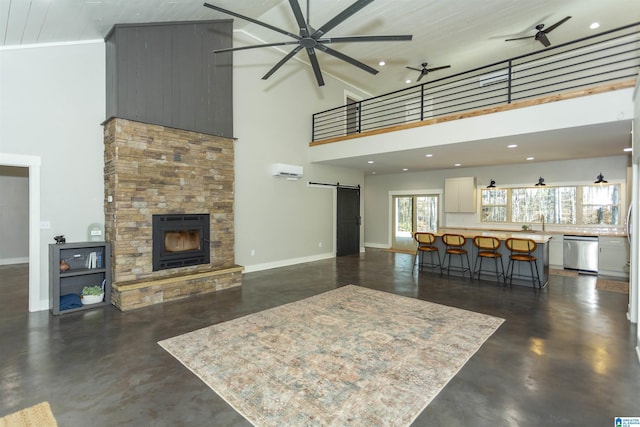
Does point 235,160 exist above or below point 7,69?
below

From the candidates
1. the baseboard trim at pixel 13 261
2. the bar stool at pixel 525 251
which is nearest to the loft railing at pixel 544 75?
the bar stool at pixel 525 251

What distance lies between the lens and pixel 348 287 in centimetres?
567

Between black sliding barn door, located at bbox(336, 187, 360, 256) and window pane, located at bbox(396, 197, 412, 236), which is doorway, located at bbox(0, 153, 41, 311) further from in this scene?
window pane, located at bbox(396, 197, 412, 236)

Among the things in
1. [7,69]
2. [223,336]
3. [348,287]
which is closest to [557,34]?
[348,287]

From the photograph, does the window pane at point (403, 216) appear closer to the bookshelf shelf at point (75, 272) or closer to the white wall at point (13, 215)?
the bookshelf shelf at point (75, 272)

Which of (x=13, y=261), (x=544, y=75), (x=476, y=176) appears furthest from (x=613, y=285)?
(x=13, y=261)

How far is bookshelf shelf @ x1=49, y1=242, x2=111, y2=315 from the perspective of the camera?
425 cm

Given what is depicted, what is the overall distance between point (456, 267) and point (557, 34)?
5.52 meters

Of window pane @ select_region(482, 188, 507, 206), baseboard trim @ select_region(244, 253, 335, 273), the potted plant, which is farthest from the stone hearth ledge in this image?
window pane @ select_region(482, 188, 507, 206)

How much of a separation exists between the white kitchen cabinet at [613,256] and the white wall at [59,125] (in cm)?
973

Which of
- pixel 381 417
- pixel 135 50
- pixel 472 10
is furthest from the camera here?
pixel 472 10

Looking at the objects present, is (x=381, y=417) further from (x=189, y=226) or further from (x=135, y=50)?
(x=135, y=50)

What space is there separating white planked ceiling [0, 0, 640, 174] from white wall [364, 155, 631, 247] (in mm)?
582

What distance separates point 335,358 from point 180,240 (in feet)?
11.9
